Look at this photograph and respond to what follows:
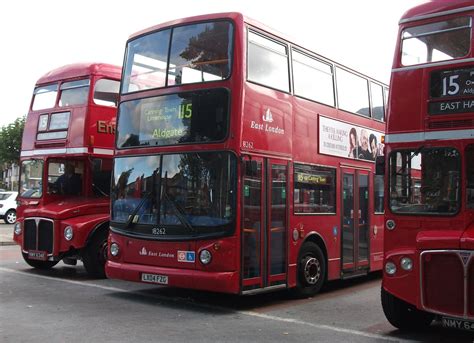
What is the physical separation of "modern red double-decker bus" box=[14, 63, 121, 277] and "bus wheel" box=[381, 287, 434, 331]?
21.3 feet

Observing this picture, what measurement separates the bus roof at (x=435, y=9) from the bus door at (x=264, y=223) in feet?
9.70

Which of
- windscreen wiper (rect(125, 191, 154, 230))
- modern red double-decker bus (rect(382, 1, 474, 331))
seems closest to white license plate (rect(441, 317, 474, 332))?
modern red double-decker bus (rect(382, 1, 474, 331))

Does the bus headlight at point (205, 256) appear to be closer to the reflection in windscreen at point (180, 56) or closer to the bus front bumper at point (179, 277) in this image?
the bus front bumper at point (179, 277)

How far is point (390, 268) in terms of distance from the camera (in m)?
6.59

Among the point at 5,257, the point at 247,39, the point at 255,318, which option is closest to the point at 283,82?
the point at 247,39

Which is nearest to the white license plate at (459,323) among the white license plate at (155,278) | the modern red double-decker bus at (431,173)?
the modern red double-decker bus at (431,173)

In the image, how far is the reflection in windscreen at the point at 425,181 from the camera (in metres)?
6.40

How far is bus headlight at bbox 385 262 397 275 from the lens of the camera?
654 centimetres

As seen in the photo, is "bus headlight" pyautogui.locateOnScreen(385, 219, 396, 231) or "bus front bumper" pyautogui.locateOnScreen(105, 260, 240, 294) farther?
"bus front bumper" pyautogui.locateOnScreen(105, 260, 240, 294)

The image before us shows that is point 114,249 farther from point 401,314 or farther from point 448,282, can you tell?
point 448,282

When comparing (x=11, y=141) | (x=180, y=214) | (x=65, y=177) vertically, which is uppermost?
(x=11, y=141)

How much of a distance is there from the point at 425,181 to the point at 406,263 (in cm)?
102

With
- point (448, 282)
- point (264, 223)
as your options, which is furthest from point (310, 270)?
point (448, 282)

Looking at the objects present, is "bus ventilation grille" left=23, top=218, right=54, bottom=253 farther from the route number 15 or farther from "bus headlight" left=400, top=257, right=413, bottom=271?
the route number 15
